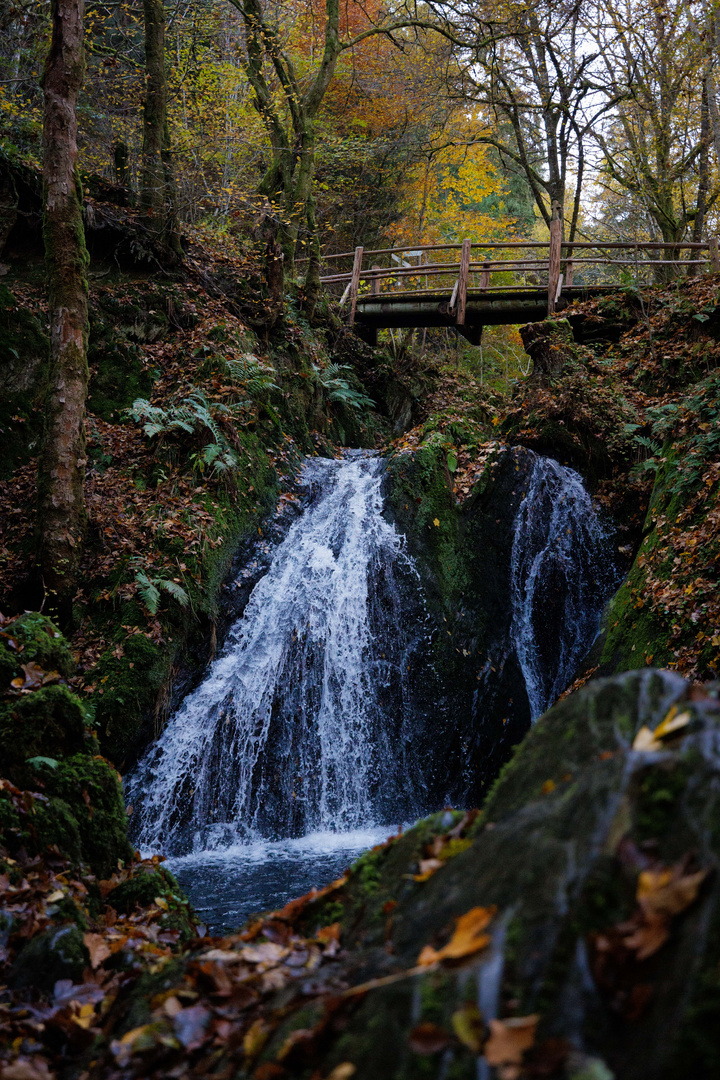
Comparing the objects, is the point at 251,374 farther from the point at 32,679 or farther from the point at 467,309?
the point at 32,679

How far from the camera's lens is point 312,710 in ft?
27.3

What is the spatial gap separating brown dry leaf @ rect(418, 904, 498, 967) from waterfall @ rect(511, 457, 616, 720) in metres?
7.38

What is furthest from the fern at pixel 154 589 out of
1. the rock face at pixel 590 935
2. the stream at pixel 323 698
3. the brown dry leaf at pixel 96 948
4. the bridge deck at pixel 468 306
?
the bridge deck at pixel 468 306

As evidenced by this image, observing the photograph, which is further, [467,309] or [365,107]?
[365,107]

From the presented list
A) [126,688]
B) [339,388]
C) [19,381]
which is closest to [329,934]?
[126,688]

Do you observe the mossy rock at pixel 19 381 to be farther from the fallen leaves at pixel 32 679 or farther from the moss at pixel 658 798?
the moss at pixel 658 798

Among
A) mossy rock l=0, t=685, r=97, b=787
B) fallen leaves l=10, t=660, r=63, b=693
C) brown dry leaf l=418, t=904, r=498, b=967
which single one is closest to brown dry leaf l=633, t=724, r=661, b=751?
brown dry leaf l=418, t=904, r=498, b=967

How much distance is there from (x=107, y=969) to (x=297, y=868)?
12.3 ft

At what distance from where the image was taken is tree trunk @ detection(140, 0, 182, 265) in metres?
11.2

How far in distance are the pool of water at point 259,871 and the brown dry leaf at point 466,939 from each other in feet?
13.0

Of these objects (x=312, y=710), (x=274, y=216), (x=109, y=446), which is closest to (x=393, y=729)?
(x=312, y=710)

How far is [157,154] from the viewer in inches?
456

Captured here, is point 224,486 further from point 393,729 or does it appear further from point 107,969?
point 107,969

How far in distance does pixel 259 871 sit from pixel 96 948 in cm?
360
